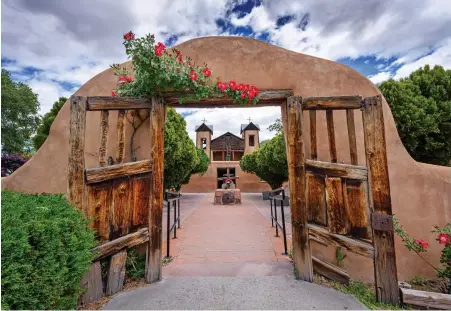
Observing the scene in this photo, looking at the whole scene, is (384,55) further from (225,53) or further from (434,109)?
(225,53)

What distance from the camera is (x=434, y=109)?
508 centimetres

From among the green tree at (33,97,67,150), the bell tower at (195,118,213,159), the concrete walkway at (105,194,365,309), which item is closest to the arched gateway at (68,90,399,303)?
the concrete walkway at (105,194,365,309)

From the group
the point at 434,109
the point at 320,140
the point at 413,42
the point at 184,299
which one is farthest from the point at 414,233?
the point at 434,109

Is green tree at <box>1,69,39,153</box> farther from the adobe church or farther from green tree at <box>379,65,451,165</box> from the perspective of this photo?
green tree at <box>379,65,451,165</box>

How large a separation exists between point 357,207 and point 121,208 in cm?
269

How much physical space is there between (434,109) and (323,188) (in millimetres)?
4244

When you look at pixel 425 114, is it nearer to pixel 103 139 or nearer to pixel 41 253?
pixel 103 139

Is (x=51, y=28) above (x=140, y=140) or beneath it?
above

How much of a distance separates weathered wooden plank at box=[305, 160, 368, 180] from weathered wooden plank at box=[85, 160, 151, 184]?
6.57 feet

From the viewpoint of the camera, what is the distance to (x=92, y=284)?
2.44 metres

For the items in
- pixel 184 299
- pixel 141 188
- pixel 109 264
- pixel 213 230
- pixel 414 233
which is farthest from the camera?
pixel 213 230

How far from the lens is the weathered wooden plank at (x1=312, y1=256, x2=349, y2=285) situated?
2.82m

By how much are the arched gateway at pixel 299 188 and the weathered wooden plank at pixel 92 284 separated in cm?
14

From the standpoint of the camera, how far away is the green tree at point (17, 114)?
52.4 ft
